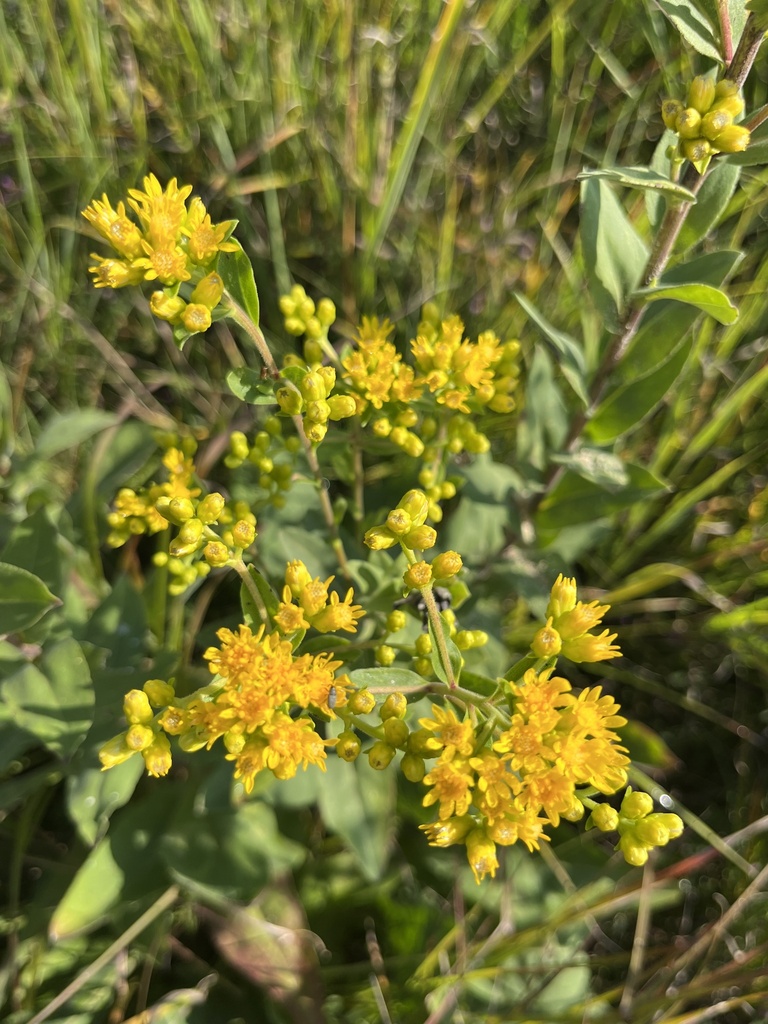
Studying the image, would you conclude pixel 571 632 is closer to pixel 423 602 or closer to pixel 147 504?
pixel 423 602

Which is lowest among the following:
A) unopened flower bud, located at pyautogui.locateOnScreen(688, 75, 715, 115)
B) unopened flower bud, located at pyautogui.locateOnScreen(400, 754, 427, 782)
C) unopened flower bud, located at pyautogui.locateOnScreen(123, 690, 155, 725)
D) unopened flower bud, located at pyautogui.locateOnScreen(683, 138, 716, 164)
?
unopened flower bud, located at pyautogui.locateOnScreen(123, 690, 155, 725)

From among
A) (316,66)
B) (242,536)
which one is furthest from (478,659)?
(316,66)

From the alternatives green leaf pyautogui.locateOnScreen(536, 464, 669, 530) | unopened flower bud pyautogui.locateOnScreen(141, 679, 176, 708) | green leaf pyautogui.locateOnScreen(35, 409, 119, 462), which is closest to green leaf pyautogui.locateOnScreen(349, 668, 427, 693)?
unopened flower bud pyautogui.locateOnScreen(141, 679, 176, 708)

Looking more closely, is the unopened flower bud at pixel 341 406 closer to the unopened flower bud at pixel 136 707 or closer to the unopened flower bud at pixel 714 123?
the unopened flower bud at pixel 136 707

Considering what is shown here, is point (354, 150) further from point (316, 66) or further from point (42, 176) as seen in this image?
point (42, 176)

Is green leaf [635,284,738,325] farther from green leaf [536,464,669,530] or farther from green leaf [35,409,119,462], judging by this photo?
green leaf [35,409,119,462]

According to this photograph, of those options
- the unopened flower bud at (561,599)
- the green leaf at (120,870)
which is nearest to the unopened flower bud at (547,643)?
the unopened flower bud at (561,599)
